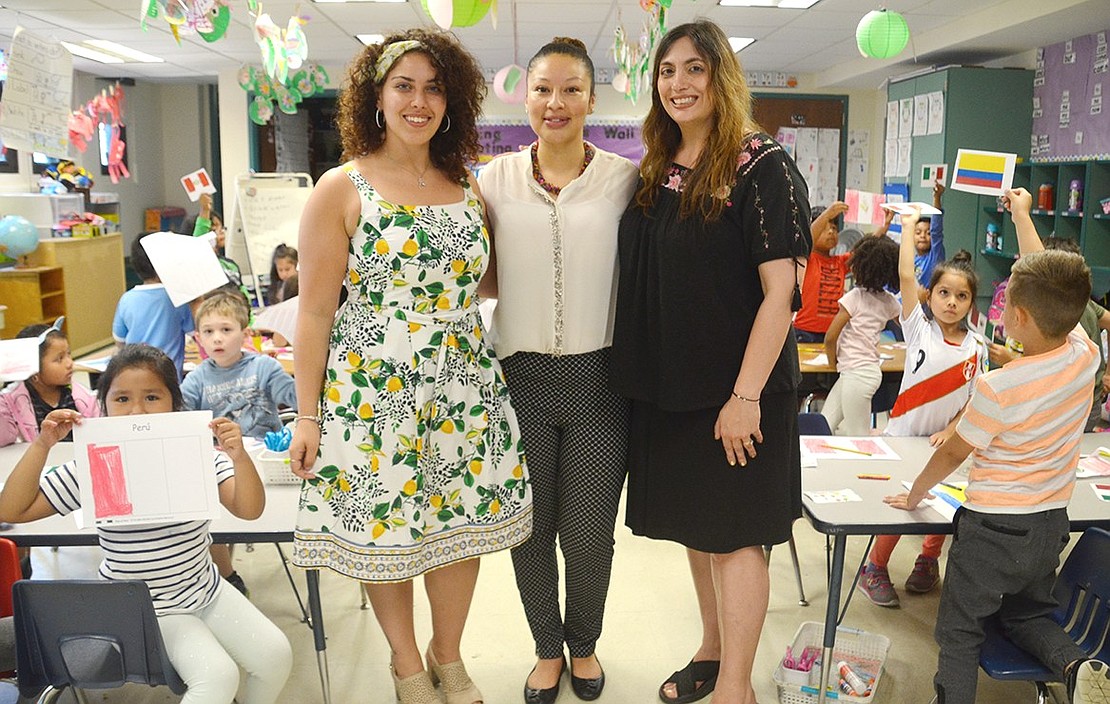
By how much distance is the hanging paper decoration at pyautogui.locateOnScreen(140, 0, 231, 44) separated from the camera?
11.3 feet

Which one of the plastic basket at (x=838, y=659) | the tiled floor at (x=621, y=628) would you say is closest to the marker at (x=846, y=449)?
the plastic basket at (x=838, y=659)

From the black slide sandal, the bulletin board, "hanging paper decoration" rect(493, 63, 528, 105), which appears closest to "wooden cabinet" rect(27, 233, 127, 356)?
"hanging paper decoration" rect(493, 63, 528, 105)

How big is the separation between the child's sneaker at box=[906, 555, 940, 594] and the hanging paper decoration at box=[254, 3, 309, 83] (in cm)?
396

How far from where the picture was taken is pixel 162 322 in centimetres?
390

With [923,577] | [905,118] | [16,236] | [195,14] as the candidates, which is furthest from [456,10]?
[905,118]

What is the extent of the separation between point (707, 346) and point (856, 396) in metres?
2.11

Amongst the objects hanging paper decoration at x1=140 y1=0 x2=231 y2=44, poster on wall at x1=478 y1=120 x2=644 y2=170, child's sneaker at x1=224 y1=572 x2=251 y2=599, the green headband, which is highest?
poster on wall at x1=478 y1=120 x2=644 y2=170

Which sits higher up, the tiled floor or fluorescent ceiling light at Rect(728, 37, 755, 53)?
fluorescent ceiling light at Rect(728, 37, 755, 53)

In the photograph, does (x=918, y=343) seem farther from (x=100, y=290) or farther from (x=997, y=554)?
(x=100, y=290)

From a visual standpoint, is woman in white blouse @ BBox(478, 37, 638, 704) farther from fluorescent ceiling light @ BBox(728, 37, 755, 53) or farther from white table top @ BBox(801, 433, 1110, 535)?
fluorescent ceiling light @ BBox(728, 37, 755, 53)

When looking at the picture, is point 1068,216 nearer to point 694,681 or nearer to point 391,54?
point 694,681

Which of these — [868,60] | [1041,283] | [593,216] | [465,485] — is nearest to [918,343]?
[1041,283]

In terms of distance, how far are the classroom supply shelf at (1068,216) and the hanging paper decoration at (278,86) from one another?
17.8 ft

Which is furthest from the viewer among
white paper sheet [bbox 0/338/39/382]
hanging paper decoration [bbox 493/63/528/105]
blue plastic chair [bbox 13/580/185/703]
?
hanging paper decoration [bbox 493/63/528/105]
